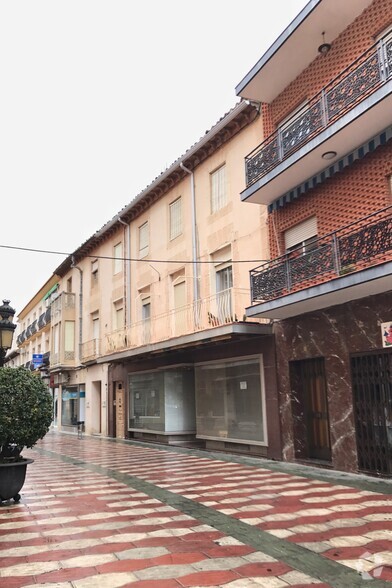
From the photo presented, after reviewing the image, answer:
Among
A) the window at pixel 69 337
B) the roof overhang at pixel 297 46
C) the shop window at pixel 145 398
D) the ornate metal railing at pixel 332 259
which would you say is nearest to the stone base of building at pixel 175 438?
the shop window at pixel 145 398

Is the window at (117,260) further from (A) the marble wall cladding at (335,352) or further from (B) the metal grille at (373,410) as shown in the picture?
Result: (B) the metal grille at (373,410)

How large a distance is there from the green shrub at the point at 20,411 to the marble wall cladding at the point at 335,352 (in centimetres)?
560

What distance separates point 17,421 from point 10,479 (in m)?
0.89

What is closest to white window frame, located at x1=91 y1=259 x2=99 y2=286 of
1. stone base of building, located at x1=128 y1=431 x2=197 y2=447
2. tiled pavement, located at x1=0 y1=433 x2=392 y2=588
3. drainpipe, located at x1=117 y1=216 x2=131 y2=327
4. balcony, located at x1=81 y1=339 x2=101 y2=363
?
balcony, located at x1=81 y1=339 x2=101 y2=363

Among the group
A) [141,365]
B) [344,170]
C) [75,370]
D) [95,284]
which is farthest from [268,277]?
[75,370]

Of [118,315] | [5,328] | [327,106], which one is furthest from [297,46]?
[118,315]

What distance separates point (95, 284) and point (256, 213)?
43.3ft

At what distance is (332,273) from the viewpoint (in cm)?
980

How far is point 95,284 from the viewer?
2452 cm

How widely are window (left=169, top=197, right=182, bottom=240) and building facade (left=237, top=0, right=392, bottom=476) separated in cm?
495

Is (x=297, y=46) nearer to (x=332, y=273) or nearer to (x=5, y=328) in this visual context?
(x=332, y=273)

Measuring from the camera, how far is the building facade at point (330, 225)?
9117 millimetres

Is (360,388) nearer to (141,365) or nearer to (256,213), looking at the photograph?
(256,213)

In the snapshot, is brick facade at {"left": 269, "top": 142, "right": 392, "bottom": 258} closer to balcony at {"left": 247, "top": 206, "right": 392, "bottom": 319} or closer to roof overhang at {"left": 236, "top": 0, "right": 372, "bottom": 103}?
balcony at {"left": 247, "top": 206, "right": 392, "bottom": 319}
